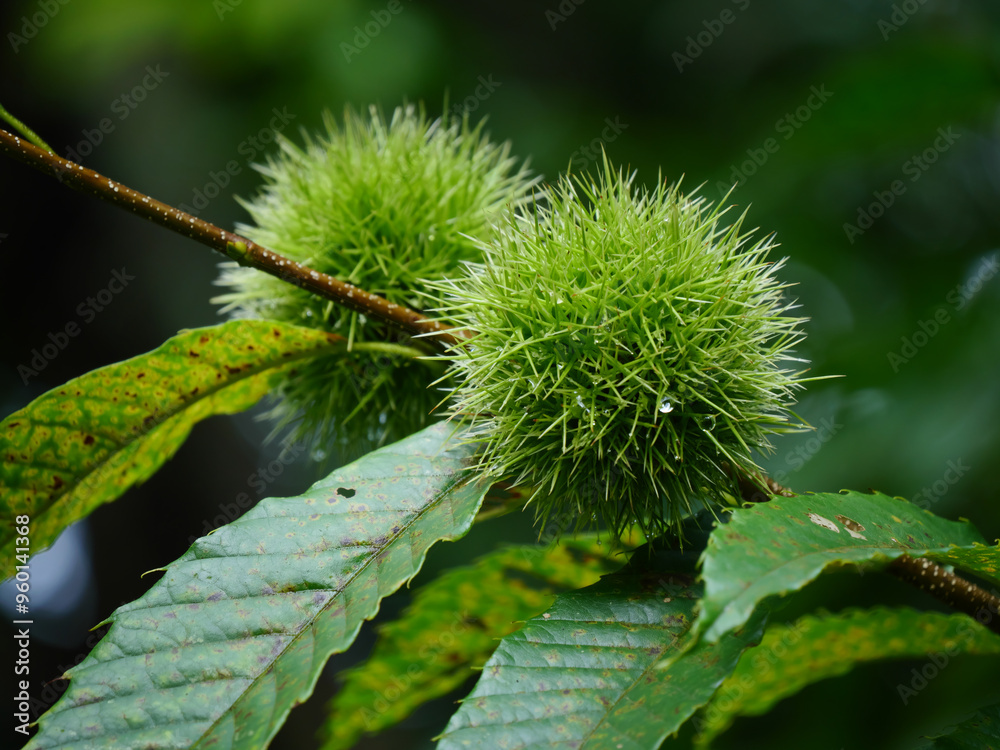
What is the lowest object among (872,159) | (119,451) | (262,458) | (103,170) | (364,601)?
(364,601)

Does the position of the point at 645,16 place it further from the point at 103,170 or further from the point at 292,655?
the point at 292,655

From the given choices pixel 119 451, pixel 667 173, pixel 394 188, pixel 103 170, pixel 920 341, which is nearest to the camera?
pixel 119 451

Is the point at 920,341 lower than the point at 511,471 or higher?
higher

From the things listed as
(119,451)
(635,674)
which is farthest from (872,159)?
(119,451)
